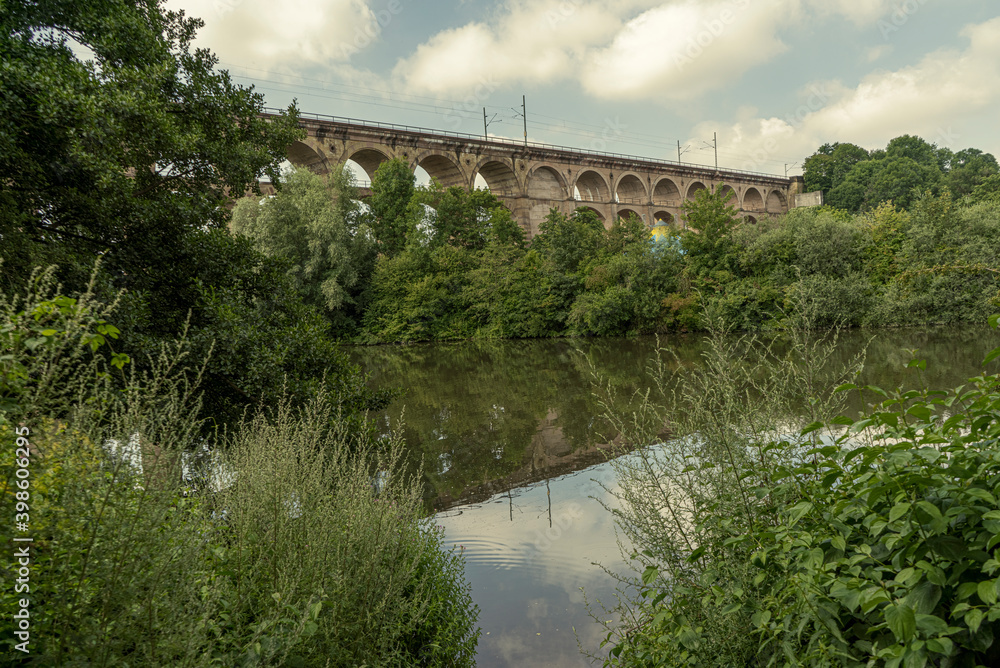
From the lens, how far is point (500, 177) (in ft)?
127

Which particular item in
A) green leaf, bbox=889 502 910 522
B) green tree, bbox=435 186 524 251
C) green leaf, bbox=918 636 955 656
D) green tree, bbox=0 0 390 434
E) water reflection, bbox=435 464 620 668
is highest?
green tree, bbox=435 186 524 251

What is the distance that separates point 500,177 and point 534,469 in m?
33.9

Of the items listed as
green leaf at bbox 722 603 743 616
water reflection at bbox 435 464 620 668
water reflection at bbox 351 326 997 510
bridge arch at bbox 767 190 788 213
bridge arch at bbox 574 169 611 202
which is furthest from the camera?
bridge arch at bbox 767 190 788 213

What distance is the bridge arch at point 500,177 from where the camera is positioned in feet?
124

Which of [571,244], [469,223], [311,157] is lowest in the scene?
[571,244]

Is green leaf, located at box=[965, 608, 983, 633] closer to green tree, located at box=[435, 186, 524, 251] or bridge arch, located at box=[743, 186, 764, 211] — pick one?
green tree, located at box=[435, 186, 524, 251]

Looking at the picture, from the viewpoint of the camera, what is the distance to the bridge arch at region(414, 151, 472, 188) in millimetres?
Result: 35634

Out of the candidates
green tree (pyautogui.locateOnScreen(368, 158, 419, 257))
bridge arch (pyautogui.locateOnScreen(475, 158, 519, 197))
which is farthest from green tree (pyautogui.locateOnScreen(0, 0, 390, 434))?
bridge arch (pyautogui.locateOnScreen(475, 158, 519, 197))

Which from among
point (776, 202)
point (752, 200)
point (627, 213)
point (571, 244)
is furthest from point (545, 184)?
point (776, 202)

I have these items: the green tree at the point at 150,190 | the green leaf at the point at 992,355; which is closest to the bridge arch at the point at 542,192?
the green tree at the point at 150,190

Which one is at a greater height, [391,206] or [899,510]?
[391,206]

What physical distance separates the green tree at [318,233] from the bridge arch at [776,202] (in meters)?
45.9

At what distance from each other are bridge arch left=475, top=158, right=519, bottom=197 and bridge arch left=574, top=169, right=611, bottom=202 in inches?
249

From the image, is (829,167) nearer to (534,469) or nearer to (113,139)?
(534,469)
